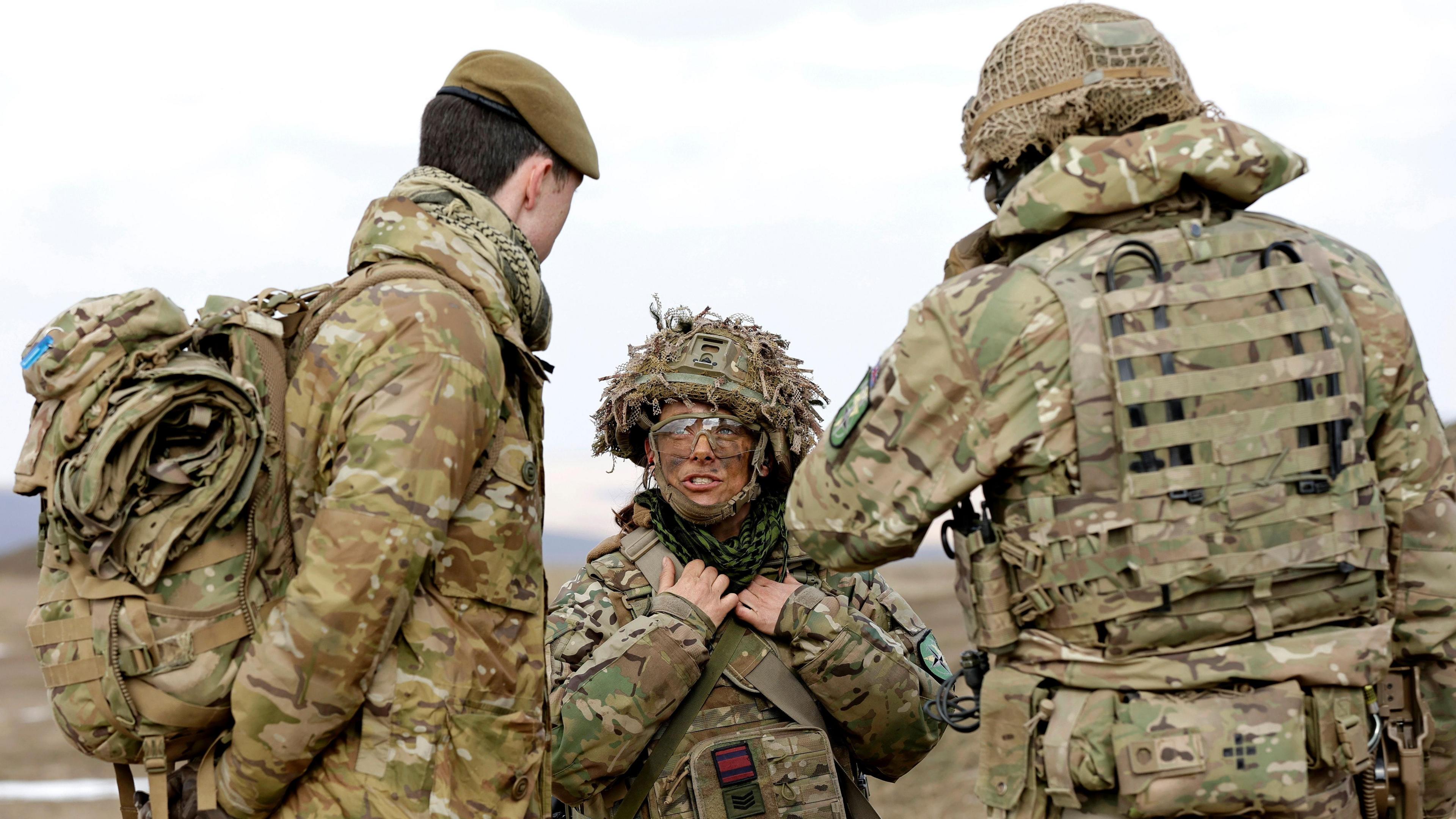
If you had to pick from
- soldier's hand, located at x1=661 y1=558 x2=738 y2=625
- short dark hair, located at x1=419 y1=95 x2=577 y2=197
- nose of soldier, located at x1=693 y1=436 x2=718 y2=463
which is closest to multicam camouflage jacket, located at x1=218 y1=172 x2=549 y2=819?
short dark hair, located at x1=419 y1=95 x2=577 y2=197

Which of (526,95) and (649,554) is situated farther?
(649,554)

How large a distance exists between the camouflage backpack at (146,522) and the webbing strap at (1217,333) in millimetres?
2044

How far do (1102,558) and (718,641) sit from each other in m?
1.94

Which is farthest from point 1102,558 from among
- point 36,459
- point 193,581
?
point 36,459

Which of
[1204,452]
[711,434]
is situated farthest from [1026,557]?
[711,434]

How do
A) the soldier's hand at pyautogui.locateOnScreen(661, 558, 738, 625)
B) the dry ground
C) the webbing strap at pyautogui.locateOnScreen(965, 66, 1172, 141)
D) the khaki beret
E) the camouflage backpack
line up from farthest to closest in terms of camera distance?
the dry ground → the soldier's hand at pyautogui.locateOnScreen(661, 558, 738, 625) → the khaki beret → the webbing strap at pyautogui.locateOnScreen(965, 66, 1172, 141) → the camouflage backpack

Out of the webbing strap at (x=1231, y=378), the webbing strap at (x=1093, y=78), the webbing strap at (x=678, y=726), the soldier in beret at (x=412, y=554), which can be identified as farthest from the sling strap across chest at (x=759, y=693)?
the webbing strap at (x=1093, y=78)

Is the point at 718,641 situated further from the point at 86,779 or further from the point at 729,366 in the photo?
the point at 86,779

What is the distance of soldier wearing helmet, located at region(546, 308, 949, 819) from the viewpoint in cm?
451

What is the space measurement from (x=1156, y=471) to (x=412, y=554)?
1.75 m

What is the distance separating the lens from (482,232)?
3.37 metres

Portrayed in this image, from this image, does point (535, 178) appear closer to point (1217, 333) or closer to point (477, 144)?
point (477, 144)

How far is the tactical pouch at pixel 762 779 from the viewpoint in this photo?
4535mm

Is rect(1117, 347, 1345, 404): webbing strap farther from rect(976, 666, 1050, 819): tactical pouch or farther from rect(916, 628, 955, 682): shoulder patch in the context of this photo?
rect(916, 628, 955, 682): shoulder patch
